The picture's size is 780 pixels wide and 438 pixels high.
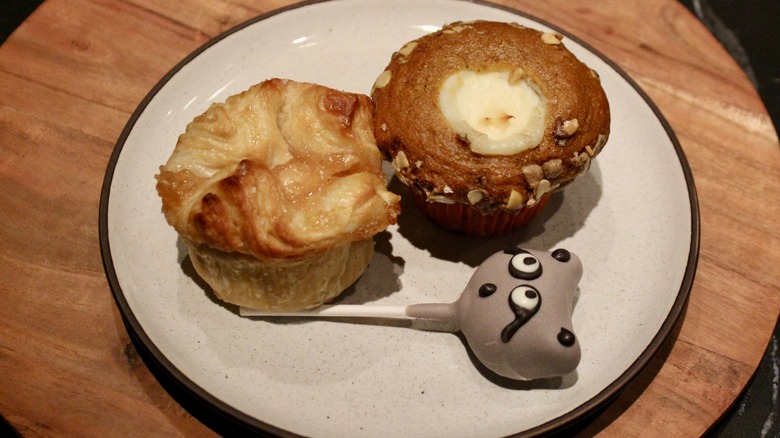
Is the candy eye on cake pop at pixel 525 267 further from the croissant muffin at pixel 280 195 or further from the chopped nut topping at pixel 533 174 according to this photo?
the croissant muffin at pixel 280 195

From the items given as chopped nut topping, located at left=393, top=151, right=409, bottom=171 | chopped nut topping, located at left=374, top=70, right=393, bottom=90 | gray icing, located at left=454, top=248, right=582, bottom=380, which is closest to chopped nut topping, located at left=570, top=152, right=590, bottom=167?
gray icing, located at left=454, top=248, right=582, bottom=380

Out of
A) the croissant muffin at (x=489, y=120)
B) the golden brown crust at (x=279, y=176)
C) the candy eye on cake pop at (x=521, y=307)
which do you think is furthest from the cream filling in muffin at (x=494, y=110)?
the candy eye on cake pop at (x=521, y=307)

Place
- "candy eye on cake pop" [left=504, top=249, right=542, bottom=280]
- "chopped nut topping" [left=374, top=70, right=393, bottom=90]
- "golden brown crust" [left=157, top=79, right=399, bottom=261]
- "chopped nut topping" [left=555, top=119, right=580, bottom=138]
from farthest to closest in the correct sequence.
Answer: "chopped nut topping" [left=374, top=70, right=393, bottom=90] → "chopped nut topping" [left=555, top=119, right=580, bottom=138] → "candy eye on cake pop" [left=504, top=249, right=542, bottom=280] → "golden brown crust" [left=157, top=79, right=399, bottom=261]

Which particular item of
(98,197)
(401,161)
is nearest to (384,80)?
(401,161)

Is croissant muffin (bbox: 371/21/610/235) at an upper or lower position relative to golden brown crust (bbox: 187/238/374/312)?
upper

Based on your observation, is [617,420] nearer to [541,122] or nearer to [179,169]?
[541,122]

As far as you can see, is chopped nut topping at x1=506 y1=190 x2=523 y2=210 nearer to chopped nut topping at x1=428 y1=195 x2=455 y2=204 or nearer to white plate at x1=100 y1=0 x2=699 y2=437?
chopped nut topping at x1=428 y1=195 x2=455 y2=204
